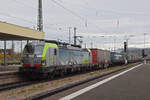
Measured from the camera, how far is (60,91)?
10227 mm

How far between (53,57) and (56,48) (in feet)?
3.19

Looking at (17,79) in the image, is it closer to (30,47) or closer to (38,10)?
(30,47)

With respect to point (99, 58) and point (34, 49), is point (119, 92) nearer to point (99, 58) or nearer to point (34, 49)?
point (34, 49)

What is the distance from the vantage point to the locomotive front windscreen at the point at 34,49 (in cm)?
1683

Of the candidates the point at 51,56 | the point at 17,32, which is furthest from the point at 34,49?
the point at 17,32

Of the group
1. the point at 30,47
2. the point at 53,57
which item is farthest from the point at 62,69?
the point at 30,47

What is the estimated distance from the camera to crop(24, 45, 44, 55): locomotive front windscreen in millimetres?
16828

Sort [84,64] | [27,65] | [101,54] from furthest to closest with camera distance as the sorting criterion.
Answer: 1. [101,54]
2. [84,64]
3. [27,65]

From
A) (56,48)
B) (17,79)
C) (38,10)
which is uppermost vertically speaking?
(38,10)

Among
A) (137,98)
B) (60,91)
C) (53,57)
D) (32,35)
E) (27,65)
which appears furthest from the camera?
(32,35)

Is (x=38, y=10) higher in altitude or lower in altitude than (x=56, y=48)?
higher

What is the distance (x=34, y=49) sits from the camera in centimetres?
1705

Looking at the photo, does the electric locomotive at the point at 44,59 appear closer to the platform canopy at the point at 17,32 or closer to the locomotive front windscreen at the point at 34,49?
the locomotive front windscreen at the point at 34,49

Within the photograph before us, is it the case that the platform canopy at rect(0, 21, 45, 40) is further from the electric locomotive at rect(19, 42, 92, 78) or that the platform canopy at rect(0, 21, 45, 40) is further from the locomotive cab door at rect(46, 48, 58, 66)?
the locomotive cab door at rect(46, 48, 58, 66)
